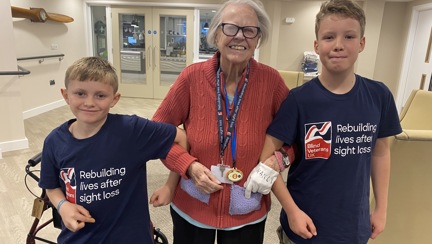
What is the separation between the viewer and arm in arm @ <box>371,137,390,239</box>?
110 centimetres

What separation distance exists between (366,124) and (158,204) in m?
0.79

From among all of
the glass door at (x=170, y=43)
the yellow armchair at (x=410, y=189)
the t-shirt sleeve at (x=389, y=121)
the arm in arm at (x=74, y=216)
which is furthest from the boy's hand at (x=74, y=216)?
the glass door at (x=170, y=43)

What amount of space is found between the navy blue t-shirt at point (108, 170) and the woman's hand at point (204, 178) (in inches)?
4.9

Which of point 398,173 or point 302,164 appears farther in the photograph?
point 398,173

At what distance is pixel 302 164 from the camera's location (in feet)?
3.47

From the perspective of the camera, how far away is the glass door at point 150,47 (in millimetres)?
6742

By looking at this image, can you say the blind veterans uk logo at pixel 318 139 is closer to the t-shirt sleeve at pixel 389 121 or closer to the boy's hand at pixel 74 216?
the t-shirt sleeve at pixel 389 121

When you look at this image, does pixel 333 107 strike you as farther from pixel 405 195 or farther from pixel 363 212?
pixel 405 195

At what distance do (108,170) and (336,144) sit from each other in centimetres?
75

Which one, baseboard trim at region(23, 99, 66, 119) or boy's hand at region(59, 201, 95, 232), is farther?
baseboard trim at region(23, 99, 66, 119)

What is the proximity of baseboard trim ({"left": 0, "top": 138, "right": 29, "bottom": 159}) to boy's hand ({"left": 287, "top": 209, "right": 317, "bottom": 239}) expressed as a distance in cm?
383

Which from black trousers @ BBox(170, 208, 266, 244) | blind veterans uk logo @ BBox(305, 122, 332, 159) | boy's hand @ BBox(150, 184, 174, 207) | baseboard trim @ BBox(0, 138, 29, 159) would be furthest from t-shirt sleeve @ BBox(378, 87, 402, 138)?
baseboard trim @ BBox(0, 138, 29, 159)

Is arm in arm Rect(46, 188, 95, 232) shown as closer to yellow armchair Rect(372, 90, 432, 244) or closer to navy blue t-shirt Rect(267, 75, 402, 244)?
navy blue t-shirt Rect(267, 75, 402, 244)

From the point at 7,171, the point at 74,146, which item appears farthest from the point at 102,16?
the point at 74,146
